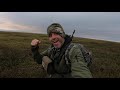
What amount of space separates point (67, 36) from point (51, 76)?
1.09m

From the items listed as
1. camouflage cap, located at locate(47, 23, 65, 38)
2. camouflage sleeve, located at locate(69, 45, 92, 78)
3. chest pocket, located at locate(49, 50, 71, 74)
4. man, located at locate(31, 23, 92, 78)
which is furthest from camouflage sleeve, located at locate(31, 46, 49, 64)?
camouflage sleeve, located at locate(69, 45, 92, 78)

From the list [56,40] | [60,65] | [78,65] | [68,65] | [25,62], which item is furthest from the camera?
[25,62]

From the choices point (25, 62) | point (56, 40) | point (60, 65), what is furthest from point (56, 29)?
point (25, 62)

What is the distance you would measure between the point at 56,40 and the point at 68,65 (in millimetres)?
837

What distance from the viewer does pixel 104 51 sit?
1380 cm

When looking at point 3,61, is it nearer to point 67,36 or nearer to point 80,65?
point 67,36

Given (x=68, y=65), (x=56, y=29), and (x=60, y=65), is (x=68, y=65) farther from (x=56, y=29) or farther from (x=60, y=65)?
(x=56, y=29)

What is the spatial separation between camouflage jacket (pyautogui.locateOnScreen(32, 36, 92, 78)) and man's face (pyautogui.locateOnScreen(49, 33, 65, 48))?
0.10 meters

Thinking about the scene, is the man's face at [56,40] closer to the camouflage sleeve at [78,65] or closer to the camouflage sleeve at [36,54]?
the camouflage sleeve at [36,54]

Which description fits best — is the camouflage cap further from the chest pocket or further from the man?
the chest pocket

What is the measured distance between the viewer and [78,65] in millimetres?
6070

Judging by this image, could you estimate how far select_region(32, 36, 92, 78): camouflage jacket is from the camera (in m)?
6.04

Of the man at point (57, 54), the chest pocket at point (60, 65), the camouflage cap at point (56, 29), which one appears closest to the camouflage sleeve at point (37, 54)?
the man at point (57, 54)

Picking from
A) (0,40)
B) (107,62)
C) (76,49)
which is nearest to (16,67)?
(0,40)
